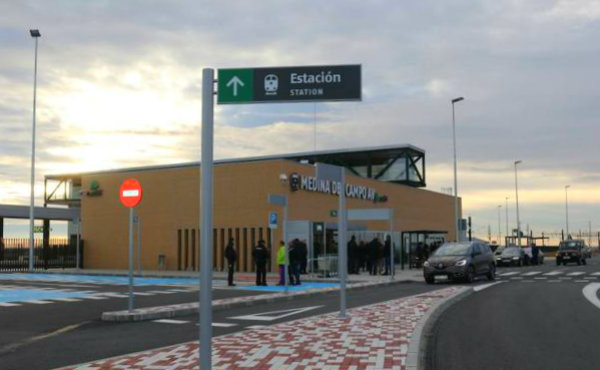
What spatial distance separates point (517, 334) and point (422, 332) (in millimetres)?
1683

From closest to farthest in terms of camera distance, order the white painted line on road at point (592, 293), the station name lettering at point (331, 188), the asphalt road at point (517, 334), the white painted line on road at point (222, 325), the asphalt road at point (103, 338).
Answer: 1. the asphalt road at point (517, 334)
2. the asphalt road at point (103, 338)
3. the white painted line on road at point (222, 325)
4. the white painted line on road at point (592, 293)
5. the station name lettering at point (331, 188)

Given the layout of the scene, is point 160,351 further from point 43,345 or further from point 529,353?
point 529,353

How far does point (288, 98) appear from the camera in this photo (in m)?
6.70

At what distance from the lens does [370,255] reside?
29.8m

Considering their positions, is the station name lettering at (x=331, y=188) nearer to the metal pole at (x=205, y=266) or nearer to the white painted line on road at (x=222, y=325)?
the white painted line on road at (x=222, y=325)

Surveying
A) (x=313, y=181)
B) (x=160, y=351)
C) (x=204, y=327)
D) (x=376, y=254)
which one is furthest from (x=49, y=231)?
(x=204, y=327)

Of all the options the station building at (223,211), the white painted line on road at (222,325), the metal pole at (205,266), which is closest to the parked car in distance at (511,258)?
the station building at (223,211)

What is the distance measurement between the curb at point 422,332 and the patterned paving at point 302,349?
9cm

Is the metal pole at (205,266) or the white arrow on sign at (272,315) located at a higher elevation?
the metal pole at (205,266)

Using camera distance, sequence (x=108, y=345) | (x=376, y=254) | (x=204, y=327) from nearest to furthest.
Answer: (x=204, y=327)
(x=108, y=345)
(x=376, y=254)

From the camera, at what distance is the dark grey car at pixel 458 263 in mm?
23516

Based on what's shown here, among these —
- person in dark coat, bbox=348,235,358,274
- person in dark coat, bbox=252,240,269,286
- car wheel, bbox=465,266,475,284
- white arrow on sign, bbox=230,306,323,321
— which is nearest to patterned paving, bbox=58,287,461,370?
white arrow on sign, bbox=230,306,323,321

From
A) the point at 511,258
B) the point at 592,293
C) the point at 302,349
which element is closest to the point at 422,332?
the point at 302,349

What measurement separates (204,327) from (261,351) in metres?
2.89
